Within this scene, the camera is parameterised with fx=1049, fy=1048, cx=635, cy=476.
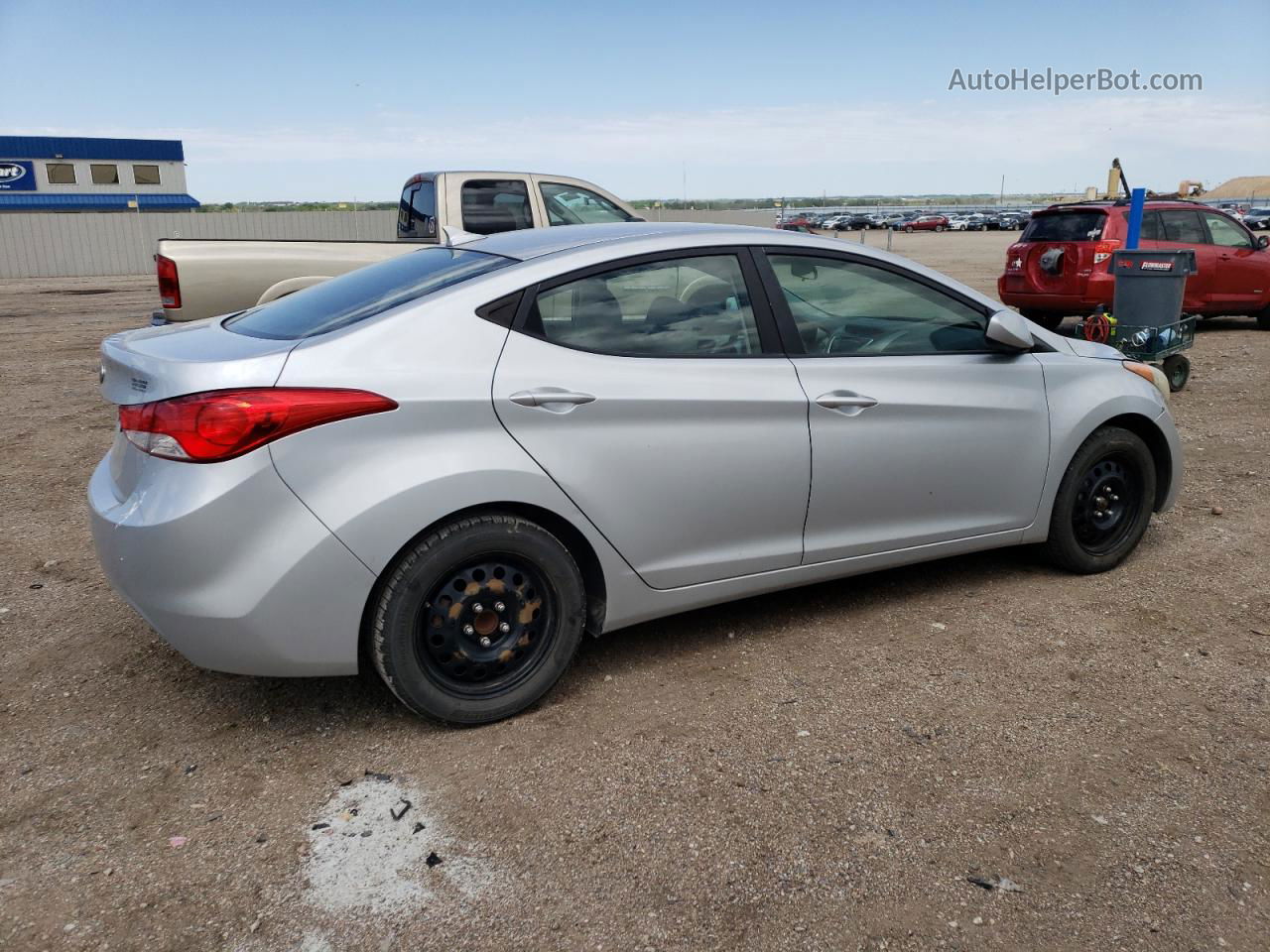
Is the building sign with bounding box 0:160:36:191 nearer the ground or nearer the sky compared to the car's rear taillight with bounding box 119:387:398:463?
nearer the sky

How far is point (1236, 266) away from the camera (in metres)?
12.8

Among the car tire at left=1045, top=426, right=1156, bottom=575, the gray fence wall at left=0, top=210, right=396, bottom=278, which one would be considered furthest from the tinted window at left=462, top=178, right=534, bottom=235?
the gray fence wall at left=0, top=210, right=396, bottom=278

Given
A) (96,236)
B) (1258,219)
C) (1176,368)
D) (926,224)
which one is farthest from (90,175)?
(1258,219)

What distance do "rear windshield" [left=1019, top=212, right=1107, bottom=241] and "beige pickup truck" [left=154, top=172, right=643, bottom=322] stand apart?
5.43m

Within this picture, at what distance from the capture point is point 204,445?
9.77 feet

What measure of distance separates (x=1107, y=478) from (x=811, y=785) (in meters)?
2.43

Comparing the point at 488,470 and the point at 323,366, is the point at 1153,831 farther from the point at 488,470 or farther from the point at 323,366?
the point at 323,366

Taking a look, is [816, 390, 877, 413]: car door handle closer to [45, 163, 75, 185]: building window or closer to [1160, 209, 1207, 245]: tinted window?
[1160, 209, 1207, 245]: tinted window

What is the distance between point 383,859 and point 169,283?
580 centimetres

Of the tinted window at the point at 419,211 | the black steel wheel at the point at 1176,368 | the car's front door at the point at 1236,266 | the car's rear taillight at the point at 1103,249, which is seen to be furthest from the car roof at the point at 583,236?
the car's front door at the point at 1236,266

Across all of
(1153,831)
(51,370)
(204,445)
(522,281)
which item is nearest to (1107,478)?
(1153,831)

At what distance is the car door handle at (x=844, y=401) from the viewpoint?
3.86 metres

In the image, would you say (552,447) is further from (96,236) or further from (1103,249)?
(96,236)

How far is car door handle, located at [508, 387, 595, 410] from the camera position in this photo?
3.30m
